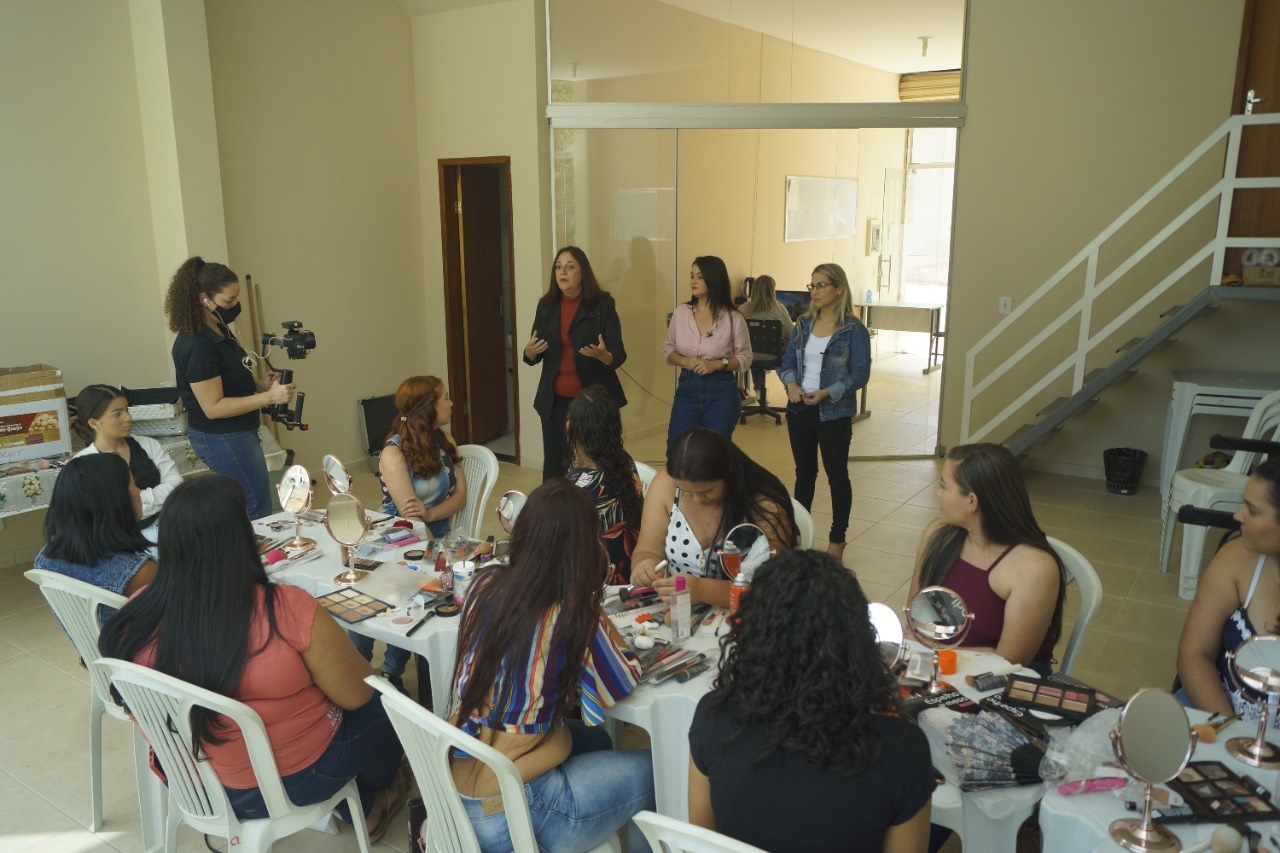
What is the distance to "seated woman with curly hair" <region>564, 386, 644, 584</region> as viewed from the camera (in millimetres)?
3141

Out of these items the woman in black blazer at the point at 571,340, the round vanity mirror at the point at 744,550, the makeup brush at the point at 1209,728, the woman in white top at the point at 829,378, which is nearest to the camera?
the makeup brush at the point at 1209,728

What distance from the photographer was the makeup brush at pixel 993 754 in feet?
5.84

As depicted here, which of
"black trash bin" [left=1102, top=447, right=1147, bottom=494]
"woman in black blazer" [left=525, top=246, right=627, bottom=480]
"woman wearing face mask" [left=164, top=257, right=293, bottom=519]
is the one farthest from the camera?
"black trash bin" [left=1102, top=447, right=1147, bottom=494]

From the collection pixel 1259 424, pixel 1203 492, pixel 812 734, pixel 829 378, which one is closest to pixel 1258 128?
pixel 1259 424

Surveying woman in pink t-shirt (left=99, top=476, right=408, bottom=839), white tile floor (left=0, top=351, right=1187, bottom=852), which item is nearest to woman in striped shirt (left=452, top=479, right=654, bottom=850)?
woman in pink t-shirt (left=99, top=476, right=408, bottom=839)

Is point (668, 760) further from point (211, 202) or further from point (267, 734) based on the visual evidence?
point (211, 202)

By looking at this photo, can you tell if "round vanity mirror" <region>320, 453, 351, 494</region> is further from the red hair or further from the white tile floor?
the white tile floor

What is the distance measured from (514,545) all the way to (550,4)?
5216mm

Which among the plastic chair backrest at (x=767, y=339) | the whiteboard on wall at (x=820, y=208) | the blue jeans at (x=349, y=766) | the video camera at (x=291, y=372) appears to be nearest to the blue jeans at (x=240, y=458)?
the video camera at (x=291, y=372)

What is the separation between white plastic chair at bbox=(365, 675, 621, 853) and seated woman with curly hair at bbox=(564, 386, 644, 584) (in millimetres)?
1243

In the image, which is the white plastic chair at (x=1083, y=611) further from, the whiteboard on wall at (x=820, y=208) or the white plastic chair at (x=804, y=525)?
the whiteboard on wall at (x=820, y=208)

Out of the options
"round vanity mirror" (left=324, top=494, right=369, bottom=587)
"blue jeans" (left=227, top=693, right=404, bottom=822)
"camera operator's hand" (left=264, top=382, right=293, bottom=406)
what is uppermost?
"camera operator's hand" (left=264, top=382, right=293, bottom=406)

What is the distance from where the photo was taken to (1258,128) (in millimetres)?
5609

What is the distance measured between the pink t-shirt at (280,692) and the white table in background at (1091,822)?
159 centimetres
